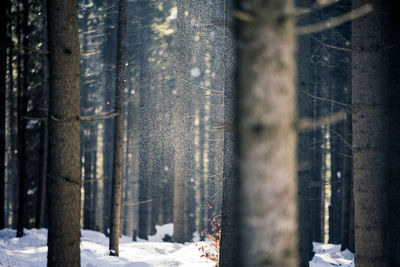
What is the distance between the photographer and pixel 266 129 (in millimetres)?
2314

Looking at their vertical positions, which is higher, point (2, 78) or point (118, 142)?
point (2, 78)

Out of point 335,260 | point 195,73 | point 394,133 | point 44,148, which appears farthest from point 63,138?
point 195,73

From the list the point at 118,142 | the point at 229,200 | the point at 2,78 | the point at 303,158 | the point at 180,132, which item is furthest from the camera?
the point at 180,132

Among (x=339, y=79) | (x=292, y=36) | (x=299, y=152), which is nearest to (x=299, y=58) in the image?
(x=299, y=152)

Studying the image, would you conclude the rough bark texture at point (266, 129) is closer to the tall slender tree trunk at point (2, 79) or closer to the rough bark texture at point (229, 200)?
the rough bark texture at point (229, 200)

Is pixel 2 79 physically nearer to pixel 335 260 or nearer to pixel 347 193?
pixel 335 260

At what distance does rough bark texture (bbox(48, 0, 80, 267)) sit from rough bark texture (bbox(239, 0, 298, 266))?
3.17 m

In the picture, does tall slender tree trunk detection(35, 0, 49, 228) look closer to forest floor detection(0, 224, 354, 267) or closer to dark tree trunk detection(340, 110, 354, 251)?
forest floor detection(0, 224, 354, 267)

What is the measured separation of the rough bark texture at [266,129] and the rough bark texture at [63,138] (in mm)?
3167

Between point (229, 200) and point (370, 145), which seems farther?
point (229, 200)

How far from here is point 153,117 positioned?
50.5ft

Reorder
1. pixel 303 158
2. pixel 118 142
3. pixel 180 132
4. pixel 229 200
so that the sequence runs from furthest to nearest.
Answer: pixel 180 132
pixel 118 142
pixel 303 158
pixel 229 200

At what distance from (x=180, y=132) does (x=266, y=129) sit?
514 inches

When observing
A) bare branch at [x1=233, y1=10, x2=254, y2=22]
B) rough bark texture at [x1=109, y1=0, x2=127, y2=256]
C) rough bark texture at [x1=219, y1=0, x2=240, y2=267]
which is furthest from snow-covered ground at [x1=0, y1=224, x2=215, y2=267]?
bare branch at [x1=233, y1=10, x2=254, y2=22]
